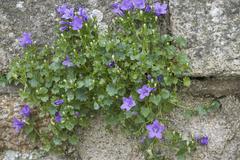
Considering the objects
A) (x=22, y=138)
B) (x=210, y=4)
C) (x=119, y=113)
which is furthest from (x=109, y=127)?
(x=210, y=4)

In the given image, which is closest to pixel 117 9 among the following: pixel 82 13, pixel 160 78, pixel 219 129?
pixel 82 13

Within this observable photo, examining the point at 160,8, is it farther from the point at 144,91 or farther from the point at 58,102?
the point at 58,102

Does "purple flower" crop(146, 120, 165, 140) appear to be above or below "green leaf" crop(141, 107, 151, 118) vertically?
below

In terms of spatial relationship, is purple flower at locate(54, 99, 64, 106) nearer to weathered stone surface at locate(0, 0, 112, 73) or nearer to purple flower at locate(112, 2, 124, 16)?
weathered stone surface at locate(0, 0, 112, 73)

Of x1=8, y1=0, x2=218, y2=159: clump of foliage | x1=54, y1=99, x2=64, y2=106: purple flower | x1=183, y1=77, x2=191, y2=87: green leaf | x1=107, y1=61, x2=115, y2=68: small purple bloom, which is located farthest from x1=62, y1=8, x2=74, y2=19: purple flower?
x1=183, y1=77, x2=191, y2=87: green leaf

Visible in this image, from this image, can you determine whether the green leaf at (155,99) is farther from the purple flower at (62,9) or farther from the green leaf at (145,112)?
the purple flower at (62,9)

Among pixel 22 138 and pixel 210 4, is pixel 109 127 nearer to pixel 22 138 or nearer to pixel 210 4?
pixel 22 138

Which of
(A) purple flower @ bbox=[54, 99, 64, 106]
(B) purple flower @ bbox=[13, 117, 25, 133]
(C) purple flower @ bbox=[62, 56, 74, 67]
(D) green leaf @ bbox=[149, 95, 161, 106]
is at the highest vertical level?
(C) purple flower @ bbox=[62, 56, 74, 67]
